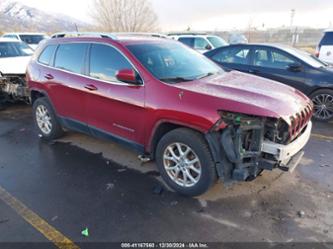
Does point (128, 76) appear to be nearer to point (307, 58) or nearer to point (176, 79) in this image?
point (176, 79)

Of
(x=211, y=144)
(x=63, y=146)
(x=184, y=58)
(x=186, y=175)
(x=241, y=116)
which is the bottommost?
(x=63, y=146)

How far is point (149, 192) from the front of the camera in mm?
3732

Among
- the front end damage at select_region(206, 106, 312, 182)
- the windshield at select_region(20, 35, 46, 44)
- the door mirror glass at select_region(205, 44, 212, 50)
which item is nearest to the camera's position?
the front end damage at select_region(206, 106, 312, 182)

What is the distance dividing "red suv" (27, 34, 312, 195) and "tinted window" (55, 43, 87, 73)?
0.6 inches

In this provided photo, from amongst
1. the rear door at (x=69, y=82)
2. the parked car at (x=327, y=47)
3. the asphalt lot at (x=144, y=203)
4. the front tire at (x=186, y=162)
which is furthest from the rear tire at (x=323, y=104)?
the rear door at (x=69, y=82)

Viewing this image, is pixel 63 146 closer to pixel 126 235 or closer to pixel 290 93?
pixel 126 235

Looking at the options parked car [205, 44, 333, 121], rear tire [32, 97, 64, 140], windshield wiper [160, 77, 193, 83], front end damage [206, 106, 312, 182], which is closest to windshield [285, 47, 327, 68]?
Answer: parked car [205, 44, 333, 121]

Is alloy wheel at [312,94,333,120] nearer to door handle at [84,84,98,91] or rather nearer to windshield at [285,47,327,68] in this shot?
windshield at [285,47,327,68]

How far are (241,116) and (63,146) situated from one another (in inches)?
135

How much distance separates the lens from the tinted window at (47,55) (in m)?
5.15

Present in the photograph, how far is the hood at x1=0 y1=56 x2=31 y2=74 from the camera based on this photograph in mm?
7865

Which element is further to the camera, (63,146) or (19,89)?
(19,89)

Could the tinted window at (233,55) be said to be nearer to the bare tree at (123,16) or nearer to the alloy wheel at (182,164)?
the alloy wheel at (182,164)

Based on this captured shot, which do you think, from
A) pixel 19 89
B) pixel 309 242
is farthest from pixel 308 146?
pixel 19 89
